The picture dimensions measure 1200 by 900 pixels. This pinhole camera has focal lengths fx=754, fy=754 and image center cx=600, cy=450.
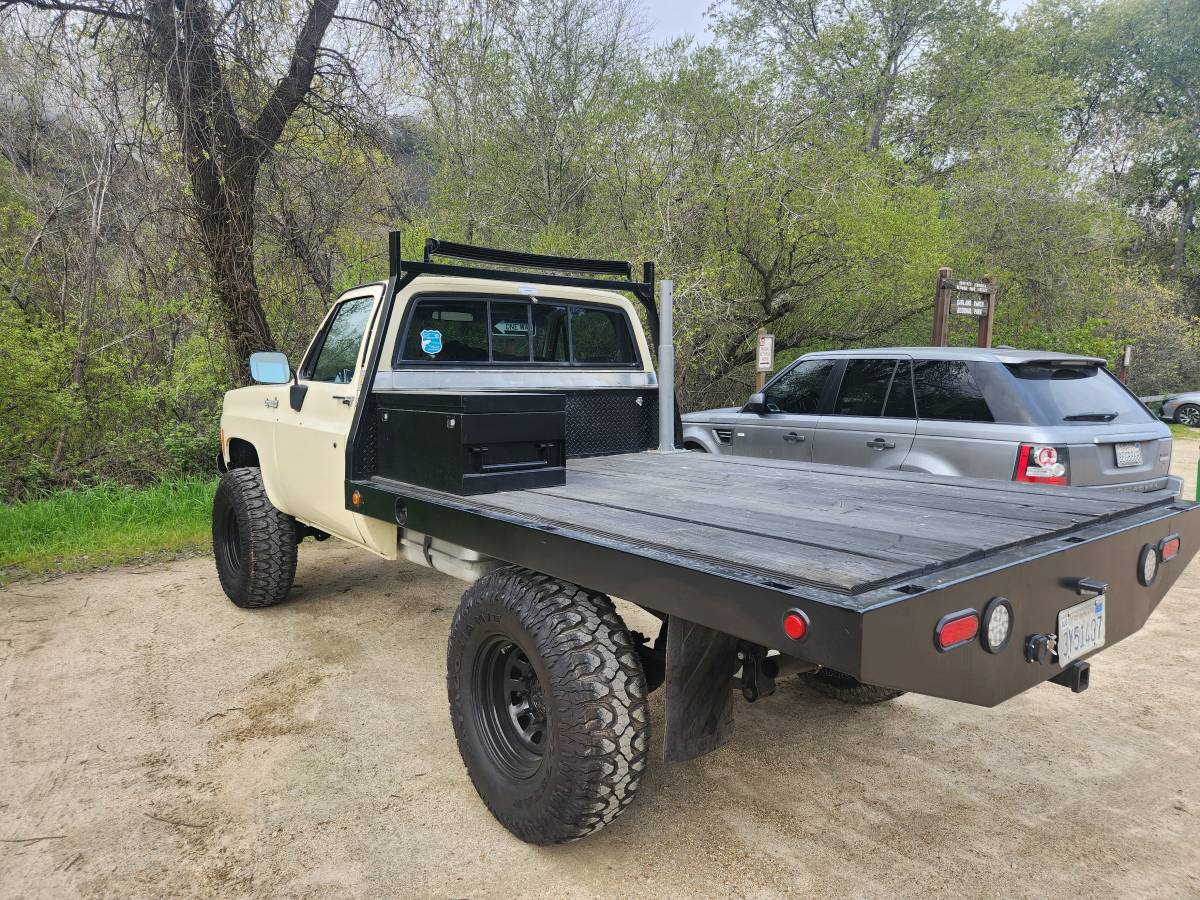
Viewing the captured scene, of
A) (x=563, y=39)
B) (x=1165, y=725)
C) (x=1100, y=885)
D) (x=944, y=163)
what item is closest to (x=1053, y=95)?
(x=944, y=163)

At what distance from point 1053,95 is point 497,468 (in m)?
23.7

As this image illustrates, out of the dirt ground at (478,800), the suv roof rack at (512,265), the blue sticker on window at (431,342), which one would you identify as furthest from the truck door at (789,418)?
the blue sticker on window at (431,342)

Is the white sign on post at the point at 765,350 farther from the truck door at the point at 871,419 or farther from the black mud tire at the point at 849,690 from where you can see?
the black mud tire at the point at 849,690

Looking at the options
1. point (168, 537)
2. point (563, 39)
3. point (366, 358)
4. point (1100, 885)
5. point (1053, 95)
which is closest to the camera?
point (1100, 885)

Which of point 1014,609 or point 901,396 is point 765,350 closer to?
point 901,396

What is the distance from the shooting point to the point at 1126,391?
5.02 metres

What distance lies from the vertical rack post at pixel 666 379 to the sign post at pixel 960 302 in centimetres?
580

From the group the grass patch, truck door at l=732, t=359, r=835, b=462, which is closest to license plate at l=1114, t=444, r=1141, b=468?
truck door at l=732, t=359, r=835, b=462

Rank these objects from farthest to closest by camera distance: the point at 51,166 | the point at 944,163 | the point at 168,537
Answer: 1. the point at 944,163
2. the point at 51,166
3. the point at 168,537

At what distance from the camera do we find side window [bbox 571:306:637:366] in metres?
4.44

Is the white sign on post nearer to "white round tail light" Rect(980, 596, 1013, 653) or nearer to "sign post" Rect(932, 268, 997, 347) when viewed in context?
"sign post" Rect(932, 268, 997, 347)

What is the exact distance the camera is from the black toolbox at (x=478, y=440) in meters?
2.84

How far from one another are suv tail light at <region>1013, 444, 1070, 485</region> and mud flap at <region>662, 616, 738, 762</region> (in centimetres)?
297

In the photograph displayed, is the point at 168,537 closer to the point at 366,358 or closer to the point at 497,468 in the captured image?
the point at 366,358
